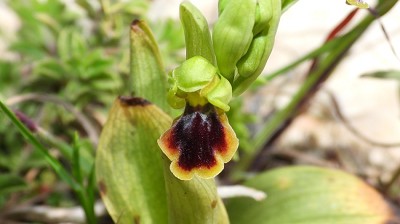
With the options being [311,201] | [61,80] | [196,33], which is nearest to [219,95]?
[196,33]

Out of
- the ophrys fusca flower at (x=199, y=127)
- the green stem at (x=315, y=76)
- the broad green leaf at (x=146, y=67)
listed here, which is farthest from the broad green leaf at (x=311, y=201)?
the ophrys fusca flower at (x=199, y=127)

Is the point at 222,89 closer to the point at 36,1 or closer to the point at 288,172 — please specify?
the point at 288,172

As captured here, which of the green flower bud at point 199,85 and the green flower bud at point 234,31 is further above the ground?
the green flower bud at point 234,31

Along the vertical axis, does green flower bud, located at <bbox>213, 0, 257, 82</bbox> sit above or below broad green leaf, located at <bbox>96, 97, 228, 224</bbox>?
above

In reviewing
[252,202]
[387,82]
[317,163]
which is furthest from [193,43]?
[387,82]

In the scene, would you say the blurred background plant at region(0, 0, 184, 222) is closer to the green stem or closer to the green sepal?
the green stem

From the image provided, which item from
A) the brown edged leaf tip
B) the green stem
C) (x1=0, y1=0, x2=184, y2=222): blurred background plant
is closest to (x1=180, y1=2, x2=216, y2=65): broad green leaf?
the brown edged leaf tip

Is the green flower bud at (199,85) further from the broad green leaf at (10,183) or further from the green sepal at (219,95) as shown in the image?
the broad green leaf at (10,183)
